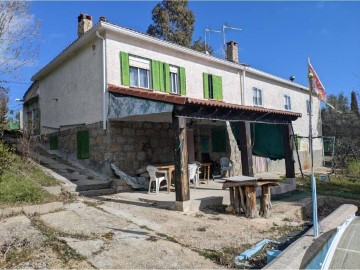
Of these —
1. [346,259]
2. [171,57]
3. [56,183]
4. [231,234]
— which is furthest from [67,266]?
[171,57]

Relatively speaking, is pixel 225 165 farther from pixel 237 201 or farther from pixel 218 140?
pixel 237 201

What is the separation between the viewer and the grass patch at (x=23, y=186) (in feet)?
26.5

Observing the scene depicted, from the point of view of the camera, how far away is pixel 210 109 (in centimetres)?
952

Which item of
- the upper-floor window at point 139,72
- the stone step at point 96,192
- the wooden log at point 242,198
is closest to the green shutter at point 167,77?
the upper-floor window at point 139,72

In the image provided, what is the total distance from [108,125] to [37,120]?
8.92m

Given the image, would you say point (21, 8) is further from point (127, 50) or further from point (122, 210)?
point (122, 210)

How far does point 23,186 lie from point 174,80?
26.0 feet

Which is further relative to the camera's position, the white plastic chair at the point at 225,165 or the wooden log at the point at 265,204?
the white plastic chair at the point at 225,165

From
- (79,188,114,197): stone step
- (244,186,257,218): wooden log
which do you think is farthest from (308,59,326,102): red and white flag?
(79,188,114,197): stone step

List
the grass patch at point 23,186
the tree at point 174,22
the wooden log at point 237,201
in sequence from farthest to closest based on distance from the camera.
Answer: the tree at point 174,22 → the wooden log at point 237,201 → the grass patch at point 23,186

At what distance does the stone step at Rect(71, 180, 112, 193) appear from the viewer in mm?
10508

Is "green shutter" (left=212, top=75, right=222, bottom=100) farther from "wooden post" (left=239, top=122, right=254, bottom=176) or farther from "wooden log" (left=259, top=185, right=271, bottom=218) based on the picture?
"wooden log" (left=259, top=185, right=271, bottom=218)

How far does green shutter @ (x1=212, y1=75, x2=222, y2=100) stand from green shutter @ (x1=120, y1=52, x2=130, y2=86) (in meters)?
5.54

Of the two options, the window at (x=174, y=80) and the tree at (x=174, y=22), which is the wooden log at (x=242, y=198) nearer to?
the window at (x=174, y=80)
